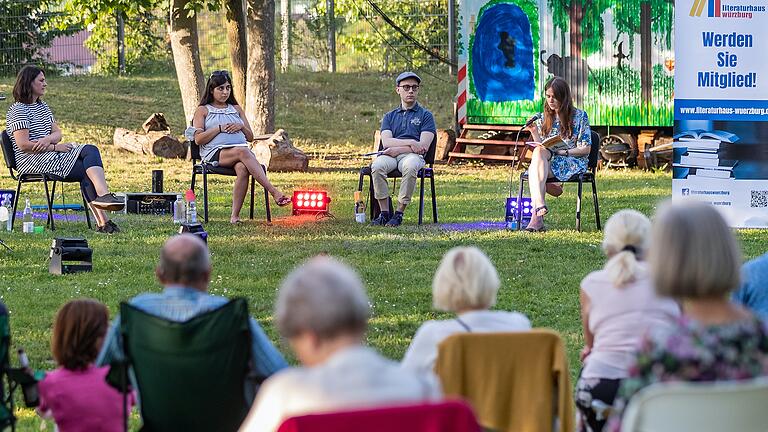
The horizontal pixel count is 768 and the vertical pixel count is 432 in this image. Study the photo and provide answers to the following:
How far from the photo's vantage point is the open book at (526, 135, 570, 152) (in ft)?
34.4

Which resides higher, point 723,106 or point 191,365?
point 723,106

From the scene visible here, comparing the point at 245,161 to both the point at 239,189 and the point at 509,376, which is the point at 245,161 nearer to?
the point at 239,189

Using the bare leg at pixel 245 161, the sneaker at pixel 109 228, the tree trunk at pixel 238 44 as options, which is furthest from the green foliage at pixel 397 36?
the sneaker at pixel 109 228

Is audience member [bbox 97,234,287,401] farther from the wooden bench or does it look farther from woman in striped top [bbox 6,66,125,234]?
the wooden bench

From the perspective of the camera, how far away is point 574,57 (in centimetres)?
1731

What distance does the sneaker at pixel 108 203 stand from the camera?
10062mm

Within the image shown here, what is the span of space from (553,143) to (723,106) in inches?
55.7

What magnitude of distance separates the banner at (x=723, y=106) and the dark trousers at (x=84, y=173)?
4.35m

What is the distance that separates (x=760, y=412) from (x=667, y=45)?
568 inches

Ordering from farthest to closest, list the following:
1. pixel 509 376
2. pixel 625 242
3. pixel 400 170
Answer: pixel 400 170 → pixel 625 242 → pixel 509 376

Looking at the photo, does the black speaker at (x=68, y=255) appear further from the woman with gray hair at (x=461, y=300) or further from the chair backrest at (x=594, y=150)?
the woman with gray hair at (x=461, y=300)

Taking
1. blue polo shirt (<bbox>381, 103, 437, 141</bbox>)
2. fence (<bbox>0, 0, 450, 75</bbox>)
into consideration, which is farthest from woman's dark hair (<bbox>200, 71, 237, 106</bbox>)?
fence (<bbox>0, 0, 450, 75</bbox>)

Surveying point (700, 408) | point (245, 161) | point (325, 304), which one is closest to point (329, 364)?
point (325, 304)

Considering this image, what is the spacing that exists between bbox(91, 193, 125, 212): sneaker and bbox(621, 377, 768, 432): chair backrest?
24.6 ft
